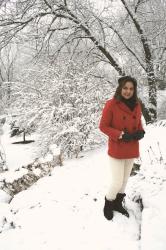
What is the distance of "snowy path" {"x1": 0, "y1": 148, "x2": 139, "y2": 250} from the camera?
14.8 ft

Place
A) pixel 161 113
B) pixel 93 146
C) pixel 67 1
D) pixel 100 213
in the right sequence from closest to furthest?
pixel 100 213
pixel 93 146
pixel 67 1
pixel 161 113

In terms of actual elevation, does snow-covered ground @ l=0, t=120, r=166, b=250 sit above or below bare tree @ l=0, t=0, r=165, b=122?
below

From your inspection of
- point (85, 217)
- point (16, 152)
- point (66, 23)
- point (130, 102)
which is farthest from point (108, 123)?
point (16, 152)

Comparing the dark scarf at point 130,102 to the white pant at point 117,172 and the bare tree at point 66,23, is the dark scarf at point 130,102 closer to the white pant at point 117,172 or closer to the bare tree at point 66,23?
the white pant at point 117,172

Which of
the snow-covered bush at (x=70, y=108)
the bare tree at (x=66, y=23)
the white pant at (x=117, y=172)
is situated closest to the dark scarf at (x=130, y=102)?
the white pant at (x=117, y=172)

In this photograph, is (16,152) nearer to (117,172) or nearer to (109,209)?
(109,209)

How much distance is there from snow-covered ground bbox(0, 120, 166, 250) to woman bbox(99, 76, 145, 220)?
625 mm

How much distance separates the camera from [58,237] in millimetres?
4719

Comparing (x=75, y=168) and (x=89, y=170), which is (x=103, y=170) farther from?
(x=75, y=168)

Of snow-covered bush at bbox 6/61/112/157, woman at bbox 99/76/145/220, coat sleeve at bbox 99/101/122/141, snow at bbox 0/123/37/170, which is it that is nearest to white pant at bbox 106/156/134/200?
woman at bbox 99/76/145/220

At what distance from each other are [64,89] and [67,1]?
131 inches

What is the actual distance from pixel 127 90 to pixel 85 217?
2046 mm

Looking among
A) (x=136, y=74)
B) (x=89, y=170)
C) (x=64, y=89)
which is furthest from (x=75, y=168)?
(x=136, y=74)

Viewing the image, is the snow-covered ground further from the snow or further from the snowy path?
the snow
